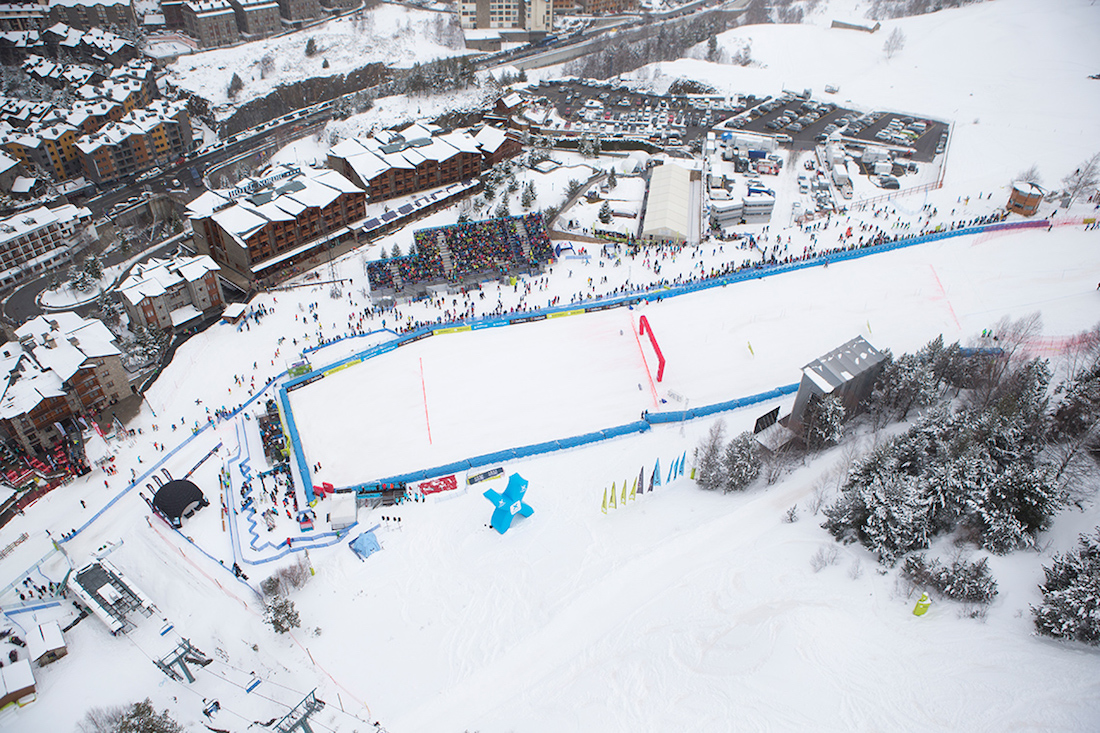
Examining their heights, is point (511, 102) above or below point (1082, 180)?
above

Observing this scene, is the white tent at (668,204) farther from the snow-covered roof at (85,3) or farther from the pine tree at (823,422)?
the snow-covered roof at (85,3)

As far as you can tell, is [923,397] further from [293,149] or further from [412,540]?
[293,149]

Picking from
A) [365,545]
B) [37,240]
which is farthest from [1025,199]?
[37,240]

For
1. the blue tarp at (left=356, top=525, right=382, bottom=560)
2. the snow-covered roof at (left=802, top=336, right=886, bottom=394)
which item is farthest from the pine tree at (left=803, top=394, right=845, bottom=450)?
the blue tarp at (left=356, top=525, right=382, bottom=560)

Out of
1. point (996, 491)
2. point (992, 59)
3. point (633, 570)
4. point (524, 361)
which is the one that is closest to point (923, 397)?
point (996, 491)

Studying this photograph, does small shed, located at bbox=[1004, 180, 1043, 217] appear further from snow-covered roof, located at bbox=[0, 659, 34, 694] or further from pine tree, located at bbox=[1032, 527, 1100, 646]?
snow-covered roof, located at bbox=[0, 659, 34, 694]

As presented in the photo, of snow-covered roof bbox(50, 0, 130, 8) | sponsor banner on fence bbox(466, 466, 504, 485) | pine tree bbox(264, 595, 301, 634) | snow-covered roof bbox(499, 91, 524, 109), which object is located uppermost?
snow-covered roof bbox(50, 0, 130, 8)

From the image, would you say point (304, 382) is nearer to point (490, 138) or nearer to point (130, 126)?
point (490, 138)
